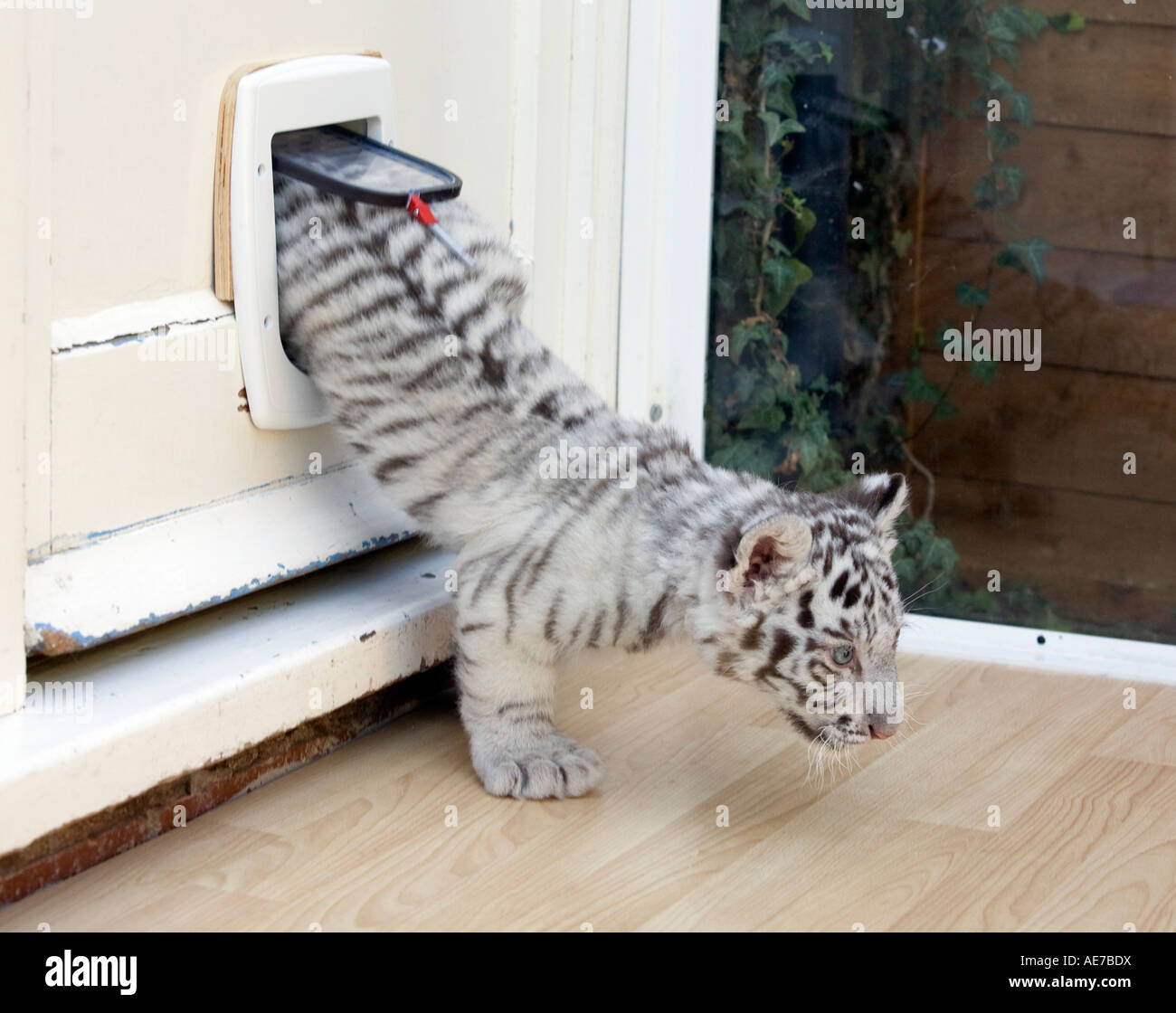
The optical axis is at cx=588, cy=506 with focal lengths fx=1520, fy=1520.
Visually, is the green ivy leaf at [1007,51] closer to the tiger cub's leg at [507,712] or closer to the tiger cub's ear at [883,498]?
the tiger cub's ear at [883,498]

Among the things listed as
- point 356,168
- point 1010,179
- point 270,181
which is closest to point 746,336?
point 1010,179

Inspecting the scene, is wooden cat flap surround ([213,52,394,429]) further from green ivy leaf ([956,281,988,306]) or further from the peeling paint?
green ivy leaf ([956,281,988,306])

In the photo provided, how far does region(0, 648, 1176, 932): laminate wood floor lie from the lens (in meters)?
1.79

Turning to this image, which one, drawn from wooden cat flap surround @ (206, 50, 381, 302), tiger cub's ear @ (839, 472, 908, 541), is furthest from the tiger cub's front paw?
wooden cat flap surround @ (206, 50, 381, 302)

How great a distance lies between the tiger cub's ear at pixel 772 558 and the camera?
1877 millimetres

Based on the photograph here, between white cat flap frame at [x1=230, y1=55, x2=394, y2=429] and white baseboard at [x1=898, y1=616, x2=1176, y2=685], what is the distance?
3.73 feet

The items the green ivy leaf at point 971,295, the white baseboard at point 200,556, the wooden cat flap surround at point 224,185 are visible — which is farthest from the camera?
Answer: the green ivy leaf at point 971,295

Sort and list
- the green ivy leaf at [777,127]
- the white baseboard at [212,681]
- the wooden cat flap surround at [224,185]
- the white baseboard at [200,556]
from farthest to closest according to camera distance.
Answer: the green ivy leaf at [777,127], the wooden cat flap surround at [224,185], the white baseboard at [200,556], the white baseboard at [212,681]

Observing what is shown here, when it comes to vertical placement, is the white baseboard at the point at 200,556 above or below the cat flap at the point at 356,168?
below

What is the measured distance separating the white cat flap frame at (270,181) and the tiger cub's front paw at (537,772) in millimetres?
571

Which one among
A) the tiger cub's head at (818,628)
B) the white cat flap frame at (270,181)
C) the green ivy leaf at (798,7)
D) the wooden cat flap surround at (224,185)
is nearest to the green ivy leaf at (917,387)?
the green ivy leaf at (798,7)

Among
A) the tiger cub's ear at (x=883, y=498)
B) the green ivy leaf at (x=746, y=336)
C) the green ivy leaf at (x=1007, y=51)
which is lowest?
the tiger cub's ear at (x=883, y=498)
